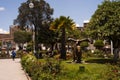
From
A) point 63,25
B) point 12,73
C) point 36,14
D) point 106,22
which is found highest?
point 36,14

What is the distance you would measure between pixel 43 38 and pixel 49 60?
4351cm

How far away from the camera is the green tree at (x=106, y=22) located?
3185 centimetres

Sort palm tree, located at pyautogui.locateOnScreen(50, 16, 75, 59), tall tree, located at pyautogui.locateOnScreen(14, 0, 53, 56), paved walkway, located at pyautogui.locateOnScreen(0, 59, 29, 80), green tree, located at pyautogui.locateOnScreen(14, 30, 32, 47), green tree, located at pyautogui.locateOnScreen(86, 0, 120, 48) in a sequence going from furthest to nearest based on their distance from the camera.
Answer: green tree, located at pyautogui.locateOnScreen(14, 30, 32, 47)
tall tree, located at pyautogui.locateOnScreen(14, 0, 53, 56)
palm tree, located at pyautogui.locateOnScreen(50, 16, 75, 59)
green tree, located at pyautogui.locateOnScreen(86, 0, 120, 48)
paved walkway, located at pyautogui.locateOnScreen(0, 59, 29, 80)

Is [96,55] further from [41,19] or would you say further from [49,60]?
[49,60]

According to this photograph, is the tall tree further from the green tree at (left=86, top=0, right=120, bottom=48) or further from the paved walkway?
the paved walkway

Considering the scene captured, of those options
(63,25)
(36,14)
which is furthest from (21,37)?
(63,25)

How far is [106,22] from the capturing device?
3275 cm

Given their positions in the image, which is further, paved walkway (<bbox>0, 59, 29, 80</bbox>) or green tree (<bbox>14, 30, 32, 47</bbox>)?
green tree (<bbox>14, 30, 32, 47</bbox>)

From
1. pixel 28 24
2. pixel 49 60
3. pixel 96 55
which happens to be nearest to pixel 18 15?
pixel 28 24

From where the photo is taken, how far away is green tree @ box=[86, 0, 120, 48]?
31.8m

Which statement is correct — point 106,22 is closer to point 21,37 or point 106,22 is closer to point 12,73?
point 12,73

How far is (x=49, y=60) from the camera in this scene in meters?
18.3

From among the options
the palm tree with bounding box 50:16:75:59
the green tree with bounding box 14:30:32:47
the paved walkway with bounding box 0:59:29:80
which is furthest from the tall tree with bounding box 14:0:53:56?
the green tree with bounding box 14:30:32:47

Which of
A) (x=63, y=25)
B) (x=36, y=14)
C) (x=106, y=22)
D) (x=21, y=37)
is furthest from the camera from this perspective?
(x=21, y=37)
